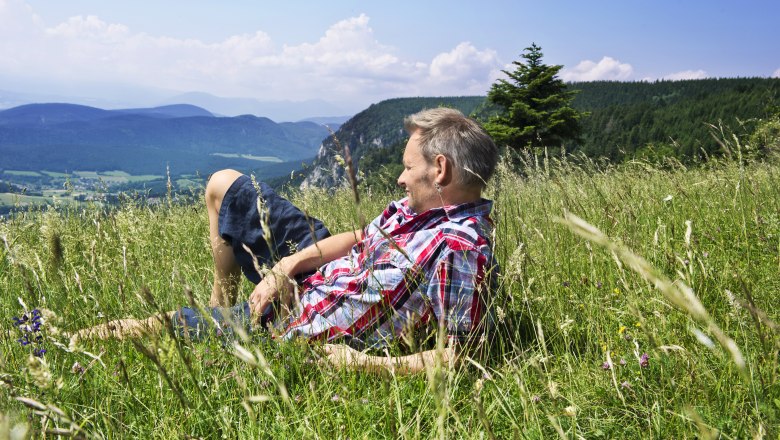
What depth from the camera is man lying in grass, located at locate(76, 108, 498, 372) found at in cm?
213

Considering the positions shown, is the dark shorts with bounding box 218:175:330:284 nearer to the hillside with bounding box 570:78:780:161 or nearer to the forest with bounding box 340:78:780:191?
the forest with bounding box 340:78:780:191

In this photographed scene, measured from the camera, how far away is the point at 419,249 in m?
2.33

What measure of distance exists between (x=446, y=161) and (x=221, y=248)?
5.13 ft

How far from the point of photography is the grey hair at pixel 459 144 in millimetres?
2582

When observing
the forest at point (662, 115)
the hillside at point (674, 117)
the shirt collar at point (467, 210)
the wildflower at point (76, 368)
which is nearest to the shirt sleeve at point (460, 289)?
the shirt collar at point (467, 210)

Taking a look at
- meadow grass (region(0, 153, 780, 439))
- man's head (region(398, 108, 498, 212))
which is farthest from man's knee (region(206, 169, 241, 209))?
man's head (region(398, 108, 498, 212))

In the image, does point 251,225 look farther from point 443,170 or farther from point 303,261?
point 443,170

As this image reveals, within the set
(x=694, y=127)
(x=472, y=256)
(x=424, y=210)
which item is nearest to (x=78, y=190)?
(x=424, y=210)

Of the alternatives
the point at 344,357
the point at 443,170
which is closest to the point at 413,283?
the point at 344,357

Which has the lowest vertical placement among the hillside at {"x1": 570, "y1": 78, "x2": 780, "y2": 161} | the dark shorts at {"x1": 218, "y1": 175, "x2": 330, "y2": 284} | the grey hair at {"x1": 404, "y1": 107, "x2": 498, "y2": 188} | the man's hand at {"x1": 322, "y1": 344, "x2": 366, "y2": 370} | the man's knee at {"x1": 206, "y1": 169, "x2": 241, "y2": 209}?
the man's hand at {"x1": 322, "y1": 344, "x2": 366, "y2": 370}

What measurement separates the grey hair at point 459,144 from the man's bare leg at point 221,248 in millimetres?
1254

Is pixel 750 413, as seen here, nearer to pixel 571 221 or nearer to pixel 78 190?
pixel 571 221

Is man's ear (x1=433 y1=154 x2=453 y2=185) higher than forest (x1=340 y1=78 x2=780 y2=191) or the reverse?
the reverse

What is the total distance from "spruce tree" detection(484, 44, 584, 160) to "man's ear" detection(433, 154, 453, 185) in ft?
132
